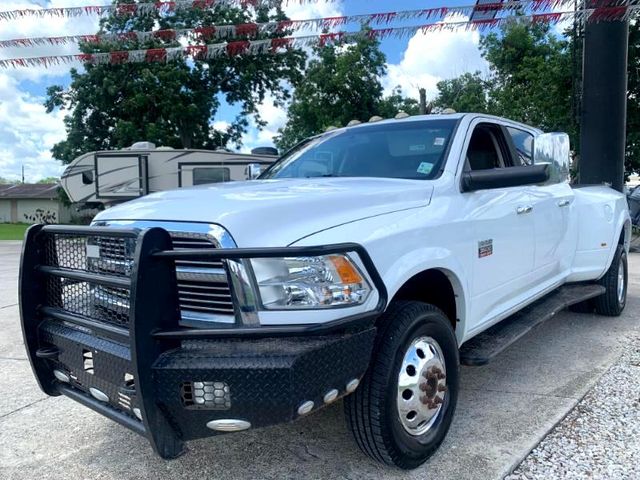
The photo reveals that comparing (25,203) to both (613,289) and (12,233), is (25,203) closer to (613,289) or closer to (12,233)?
(12,233)

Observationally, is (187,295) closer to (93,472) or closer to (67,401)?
(93,472)

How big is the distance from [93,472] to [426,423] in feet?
5.70

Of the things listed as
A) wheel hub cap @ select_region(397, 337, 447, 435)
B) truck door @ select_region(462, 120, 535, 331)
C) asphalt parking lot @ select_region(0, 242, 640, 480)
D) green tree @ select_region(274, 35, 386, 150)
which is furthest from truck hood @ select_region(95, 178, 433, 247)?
green tree @ select_region(274, 35, 386, 150)

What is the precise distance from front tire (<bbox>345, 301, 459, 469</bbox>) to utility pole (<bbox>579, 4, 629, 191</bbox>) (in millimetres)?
10488

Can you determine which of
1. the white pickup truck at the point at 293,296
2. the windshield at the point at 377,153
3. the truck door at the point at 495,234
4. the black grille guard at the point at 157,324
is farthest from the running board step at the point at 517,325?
the black grille guard at the point at 157,324

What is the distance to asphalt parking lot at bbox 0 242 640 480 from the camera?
9.52ft

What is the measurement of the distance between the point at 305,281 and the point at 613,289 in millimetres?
4847

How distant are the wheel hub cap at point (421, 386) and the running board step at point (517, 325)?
44 centimetres

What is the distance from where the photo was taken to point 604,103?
11.9 meters

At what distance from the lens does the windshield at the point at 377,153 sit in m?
3.54

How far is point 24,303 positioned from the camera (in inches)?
115

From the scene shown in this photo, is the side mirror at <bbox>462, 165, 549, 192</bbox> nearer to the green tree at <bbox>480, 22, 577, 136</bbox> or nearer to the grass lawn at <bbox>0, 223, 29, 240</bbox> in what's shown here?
the green tree at <bbox>480, 22, 577, 136</bbox>

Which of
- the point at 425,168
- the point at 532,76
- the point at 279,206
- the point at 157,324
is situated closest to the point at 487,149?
the point at 425,168

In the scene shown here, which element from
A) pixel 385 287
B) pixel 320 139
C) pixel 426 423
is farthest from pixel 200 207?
pixel 320 139
